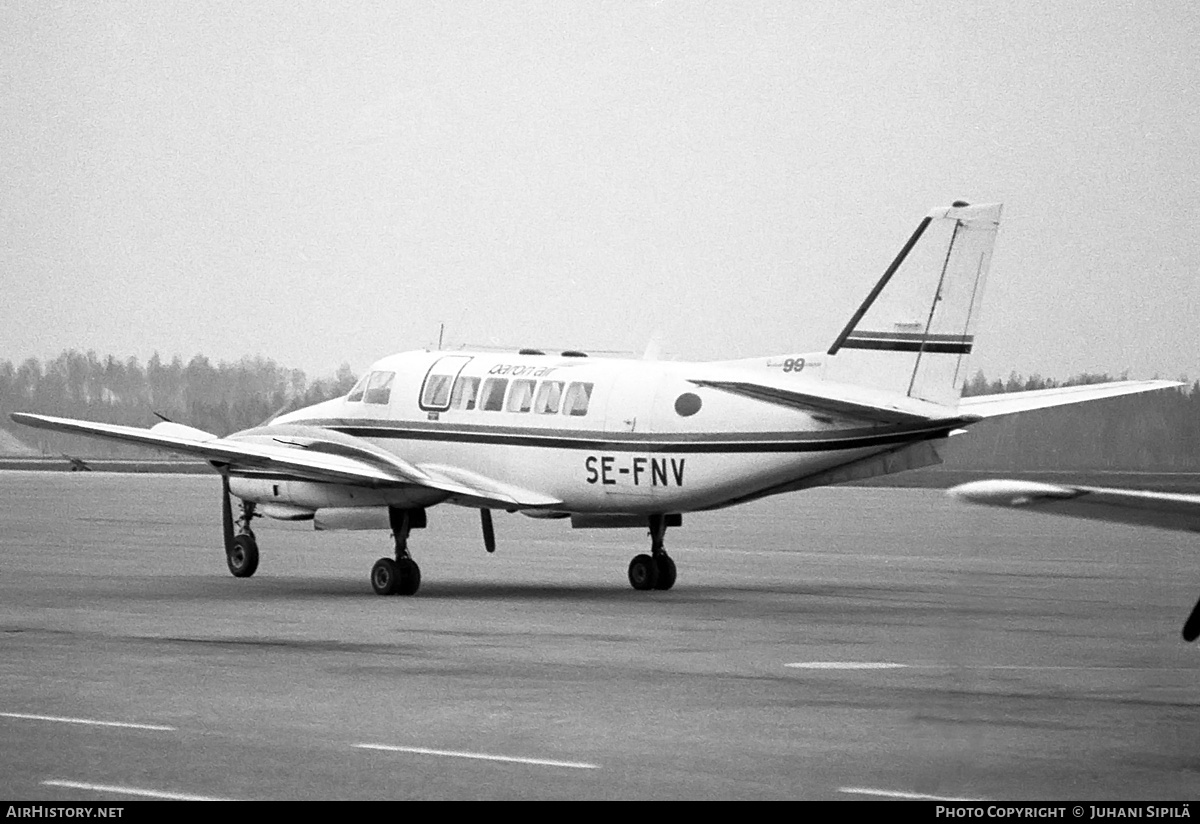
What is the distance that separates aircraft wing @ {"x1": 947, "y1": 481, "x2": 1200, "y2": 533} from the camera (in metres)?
10.3

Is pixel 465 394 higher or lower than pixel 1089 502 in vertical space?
higher

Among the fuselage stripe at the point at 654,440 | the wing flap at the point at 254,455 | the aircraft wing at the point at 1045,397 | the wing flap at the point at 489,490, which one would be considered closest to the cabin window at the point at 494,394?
the fuselage stripe at the point at 654,440

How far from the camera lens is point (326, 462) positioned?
27.2 m

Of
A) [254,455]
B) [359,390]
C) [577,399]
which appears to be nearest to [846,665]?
[577,399]

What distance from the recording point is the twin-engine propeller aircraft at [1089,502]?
10.3 meters

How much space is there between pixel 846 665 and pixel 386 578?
9566mm

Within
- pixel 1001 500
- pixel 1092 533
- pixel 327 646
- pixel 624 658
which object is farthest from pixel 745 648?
pixel 1092 533

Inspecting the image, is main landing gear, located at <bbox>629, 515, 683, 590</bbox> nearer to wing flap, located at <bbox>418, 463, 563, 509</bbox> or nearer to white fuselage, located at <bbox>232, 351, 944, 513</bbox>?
white fuselage, located at <bbox>232, 351, 944, 513</bbox>

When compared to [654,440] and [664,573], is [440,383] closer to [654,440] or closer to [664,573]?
[654,440]

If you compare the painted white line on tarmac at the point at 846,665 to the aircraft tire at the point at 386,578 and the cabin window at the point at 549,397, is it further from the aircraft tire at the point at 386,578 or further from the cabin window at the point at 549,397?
the cabin window at the point at 549,397

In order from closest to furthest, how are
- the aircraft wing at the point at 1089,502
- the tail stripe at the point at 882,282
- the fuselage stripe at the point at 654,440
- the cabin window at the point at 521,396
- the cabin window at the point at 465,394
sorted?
the aircraft wing at the point at 1089,502
the fuselage stripe at the point at 654,440
the tail stripe at the point at 882,282
the cabin window at the point at 521,396
the cabin window at the point at 465,394

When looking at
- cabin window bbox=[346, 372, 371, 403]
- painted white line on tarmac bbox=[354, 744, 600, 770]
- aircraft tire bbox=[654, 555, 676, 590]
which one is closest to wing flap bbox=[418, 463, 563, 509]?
aircraft tire bbox=[654, 555, 676, 590]

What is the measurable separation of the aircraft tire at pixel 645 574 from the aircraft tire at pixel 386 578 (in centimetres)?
338

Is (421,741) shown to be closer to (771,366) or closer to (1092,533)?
(771,366)
